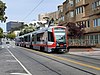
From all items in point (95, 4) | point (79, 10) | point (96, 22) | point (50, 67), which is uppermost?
point (95, 4)

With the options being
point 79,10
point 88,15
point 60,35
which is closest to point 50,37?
point 60,35

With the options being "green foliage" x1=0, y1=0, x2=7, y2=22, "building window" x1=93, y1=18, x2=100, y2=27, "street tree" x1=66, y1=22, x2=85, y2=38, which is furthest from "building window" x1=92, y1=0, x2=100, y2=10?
"green foliage" x1=0, y1=0, x2=7, y2=22

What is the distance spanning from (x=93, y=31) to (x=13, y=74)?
4698 centimetres

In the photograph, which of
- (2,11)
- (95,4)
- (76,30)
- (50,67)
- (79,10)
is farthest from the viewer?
(79,10)

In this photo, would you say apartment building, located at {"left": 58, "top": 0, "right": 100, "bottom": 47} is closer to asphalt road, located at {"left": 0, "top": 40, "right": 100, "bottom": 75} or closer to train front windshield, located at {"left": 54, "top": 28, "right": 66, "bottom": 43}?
train front windshield, located at {"left": 54, "top": 28, "right": 66, "bottom": 43}

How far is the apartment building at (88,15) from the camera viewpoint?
5999cm

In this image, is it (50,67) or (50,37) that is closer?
(50,67)

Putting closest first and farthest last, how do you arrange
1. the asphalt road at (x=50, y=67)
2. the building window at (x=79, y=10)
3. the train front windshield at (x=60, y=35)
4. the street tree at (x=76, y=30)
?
the asphalt road at (x=50, y=67)
the train front windshield at (x=60, y=35)
the street tree at (x=76, y=30)
the building window at (x=79, y=10)

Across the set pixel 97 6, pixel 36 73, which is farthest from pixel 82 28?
pixel 36 73

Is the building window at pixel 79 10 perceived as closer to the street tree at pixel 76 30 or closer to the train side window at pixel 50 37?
the street tree at pixel 76 30

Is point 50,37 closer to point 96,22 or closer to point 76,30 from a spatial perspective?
point 96,22

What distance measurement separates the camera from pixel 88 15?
6438 centimetres

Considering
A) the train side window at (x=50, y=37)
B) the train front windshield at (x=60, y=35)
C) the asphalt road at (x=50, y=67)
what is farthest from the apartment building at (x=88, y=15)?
the asphalt road at (x=50, y=67)

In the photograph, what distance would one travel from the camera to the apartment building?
197 feet
